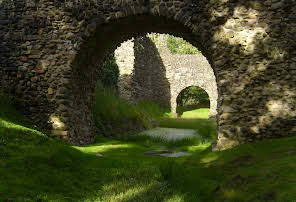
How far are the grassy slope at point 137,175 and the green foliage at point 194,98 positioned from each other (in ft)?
73.1

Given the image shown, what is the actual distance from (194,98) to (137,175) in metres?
24.4

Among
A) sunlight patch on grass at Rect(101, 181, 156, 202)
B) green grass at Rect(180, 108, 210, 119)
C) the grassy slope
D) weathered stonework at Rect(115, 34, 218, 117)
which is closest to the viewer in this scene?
the grassy slope

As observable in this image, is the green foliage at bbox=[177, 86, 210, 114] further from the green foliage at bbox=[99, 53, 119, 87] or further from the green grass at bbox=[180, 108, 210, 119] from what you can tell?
the green foliage at bbox=[99, 53, 119, 87]

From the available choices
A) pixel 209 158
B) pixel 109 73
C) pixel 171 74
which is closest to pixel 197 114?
pixel 171 74

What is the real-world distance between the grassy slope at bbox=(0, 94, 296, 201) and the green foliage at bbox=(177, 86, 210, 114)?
22289 mm

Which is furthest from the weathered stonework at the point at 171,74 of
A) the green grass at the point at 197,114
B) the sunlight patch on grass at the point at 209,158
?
the sunlight patch on grass at the point at 209,158

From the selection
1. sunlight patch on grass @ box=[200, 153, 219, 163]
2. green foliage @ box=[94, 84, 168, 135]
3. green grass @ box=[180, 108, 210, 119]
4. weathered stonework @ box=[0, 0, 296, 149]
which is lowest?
green grass @ box=[180, 108, 210, 119]

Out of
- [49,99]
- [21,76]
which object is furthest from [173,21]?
[21,76]

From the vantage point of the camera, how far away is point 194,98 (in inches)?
1073

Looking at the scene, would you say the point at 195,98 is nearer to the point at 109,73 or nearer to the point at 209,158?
the point at 109,73

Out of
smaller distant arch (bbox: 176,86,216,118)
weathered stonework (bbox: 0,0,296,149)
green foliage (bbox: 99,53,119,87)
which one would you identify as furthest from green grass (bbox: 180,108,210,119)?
weathered stonework (bbox: 0,0,296,149)

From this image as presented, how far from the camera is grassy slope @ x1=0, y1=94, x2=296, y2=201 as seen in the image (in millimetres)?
2330

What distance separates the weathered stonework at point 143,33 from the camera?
15.0 ft

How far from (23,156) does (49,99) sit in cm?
296
